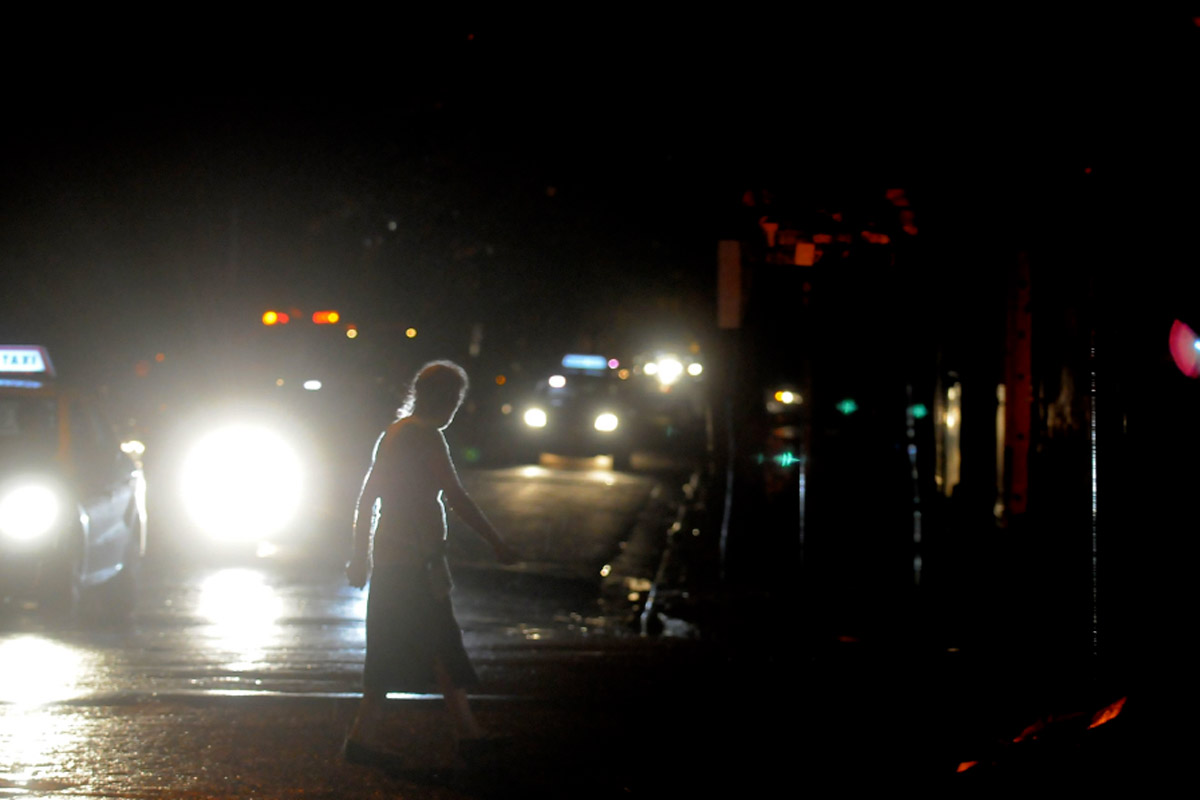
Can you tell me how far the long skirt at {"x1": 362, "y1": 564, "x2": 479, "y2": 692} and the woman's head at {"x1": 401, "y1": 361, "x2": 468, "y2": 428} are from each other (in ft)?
2.43

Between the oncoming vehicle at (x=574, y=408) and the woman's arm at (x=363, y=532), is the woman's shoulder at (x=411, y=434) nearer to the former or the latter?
the woman's arm at (x=363, y=532)

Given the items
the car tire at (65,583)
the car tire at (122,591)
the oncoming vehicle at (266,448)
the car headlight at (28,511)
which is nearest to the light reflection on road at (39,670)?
the car tire at (65,583)

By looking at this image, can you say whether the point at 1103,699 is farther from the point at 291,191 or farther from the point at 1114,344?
the point at 291,191

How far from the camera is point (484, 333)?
102 ft

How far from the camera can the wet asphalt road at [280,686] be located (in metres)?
6.16

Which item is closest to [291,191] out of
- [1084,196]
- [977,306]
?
[977,306]

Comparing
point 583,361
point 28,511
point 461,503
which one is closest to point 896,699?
point 461,503

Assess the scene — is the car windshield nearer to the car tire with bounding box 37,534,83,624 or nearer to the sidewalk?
the car tire with bounding box 37,534,83,624

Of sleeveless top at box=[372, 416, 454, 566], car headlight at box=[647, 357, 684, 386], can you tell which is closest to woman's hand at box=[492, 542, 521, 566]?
sleeveless top at box=[372, 416, 454, 566]

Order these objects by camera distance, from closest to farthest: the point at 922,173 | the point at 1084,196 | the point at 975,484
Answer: the point at 1084,196, the point at 922,173, the point at 975,484

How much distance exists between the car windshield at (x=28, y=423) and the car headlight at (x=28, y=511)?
2.20ft

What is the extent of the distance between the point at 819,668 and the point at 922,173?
3347 mm

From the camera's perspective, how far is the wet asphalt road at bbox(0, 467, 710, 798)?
20.2 feet

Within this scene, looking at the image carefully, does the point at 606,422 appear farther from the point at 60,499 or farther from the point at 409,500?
the point at 409,500
